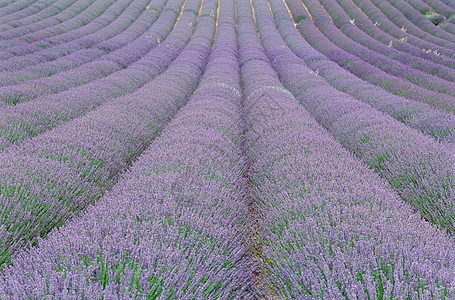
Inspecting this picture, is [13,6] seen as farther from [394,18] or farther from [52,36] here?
[394,18]

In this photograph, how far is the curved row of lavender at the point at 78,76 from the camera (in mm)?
5176

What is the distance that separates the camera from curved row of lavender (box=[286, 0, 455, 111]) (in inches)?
234

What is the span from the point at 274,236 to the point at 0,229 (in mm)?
1762

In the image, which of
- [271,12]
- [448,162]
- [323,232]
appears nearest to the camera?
[323,232]

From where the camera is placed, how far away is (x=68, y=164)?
9.72 ft

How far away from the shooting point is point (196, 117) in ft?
13.8

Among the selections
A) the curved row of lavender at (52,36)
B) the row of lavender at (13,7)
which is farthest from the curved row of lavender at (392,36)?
the row of lavender at (13,7)

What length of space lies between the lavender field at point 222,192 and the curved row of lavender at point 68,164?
2 cm

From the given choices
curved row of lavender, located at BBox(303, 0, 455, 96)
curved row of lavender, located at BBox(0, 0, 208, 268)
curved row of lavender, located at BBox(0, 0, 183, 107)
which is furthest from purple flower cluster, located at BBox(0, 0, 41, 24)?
curved row of lavender, located at BBox(303, 0, 455, 96)

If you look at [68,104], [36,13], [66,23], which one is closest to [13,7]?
[36,13]

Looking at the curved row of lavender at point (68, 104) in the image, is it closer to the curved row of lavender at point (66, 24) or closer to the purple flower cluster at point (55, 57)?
the purple flower cluster at point (55, 57)

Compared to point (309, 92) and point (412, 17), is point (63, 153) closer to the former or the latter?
point (309, 92)

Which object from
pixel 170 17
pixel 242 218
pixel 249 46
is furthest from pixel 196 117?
pixel 170 17

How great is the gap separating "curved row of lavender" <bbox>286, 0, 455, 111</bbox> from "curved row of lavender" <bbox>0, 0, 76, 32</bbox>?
12.3m
